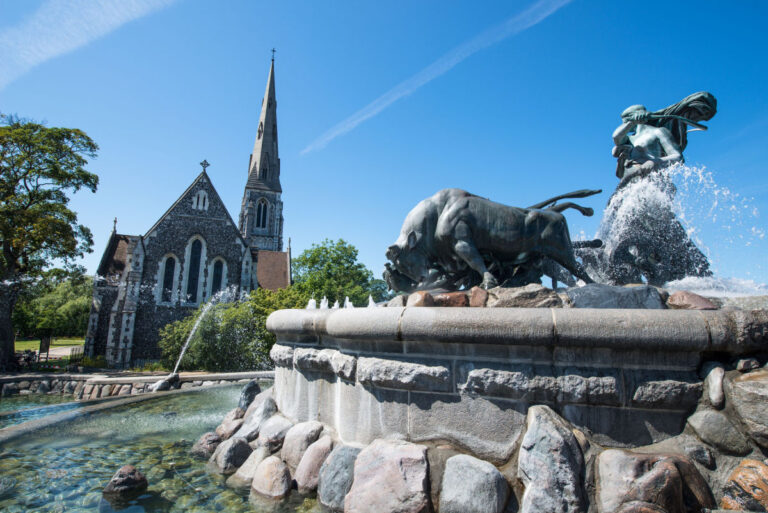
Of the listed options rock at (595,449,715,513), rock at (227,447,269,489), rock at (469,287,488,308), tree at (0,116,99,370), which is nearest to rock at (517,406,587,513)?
rock at (595,449,715,513)

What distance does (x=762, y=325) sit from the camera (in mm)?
2543

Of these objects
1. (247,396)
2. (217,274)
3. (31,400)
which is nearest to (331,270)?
(217,274)

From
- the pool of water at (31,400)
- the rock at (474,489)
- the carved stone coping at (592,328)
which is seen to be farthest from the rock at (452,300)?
the pool of water at (31,400)

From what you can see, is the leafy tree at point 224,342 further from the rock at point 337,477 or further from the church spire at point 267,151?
the church spire at point 267,151

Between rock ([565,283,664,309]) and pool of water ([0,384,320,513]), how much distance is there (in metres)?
2.73

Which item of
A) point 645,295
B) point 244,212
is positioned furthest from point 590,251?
point 244,212

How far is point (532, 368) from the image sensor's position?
2.79 metres

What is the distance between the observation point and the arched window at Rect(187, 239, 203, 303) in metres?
26.2

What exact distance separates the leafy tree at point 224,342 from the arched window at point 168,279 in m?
5.62

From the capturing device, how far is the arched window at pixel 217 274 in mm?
26719

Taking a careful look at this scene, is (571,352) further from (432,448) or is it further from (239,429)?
(239,429)

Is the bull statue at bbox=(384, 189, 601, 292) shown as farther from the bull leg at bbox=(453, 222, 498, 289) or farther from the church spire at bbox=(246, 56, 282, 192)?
the church spire at bbox=(246, 56, 282, 192)

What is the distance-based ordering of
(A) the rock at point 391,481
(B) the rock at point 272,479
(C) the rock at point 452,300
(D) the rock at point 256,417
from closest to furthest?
1. (A) the rock at point 391,481
2. (B) the rock at point 272,479
3. (C) the rock at point 452,300
4. (D) the rock at point 256,417

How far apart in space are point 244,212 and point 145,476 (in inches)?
1953
